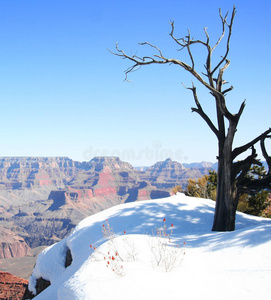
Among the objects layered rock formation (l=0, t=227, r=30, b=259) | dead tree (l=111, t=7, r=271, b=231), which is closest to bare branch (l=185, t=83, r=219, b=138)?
dead tree (l=111, t=7, r=271, b=231)

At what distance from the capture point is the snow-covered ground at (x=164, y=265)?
423cm

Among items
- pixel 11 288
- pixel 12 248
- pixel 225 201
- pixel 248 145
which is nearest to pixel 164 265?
pixel 225 201

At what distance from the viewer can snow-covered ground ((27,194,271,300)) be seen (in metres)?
4.23

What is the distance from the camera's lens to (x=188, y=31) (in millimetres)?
10938

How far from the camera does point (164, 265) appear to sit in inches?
218

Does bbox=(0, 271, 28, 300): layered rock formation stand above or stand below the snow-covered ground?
below

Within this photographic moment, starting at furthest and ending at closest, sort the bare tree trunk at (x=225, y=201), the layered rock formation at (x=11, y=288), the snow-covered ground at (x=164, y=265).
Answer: the layered rock formation at (x=11, y=288)
the bare tree trunk at (x=225, y=201)
the snow-covered ground at (x=164, y=265)

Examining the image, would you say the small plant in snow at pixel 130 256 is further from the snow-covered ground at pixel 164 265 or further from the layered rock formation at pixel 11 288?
the layered rock formation at pixel 11 288

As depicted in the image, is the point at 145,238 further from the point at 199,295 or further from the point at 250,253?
the point at 199,295

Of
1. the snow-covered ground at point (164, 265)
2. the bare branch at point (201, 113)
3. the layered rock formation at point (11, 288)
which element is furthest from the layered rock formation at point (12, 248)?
the bare branch at point (201, 113)

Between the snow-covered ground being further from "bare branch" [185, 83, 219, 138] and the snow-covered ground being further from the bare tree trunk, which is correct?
"bare branch" [185, 83, 219, 138]

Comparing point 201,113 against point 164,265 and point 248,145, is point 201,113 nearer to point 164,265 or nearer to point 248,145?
point 248,145

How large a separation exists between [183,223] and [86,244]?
4.05 m

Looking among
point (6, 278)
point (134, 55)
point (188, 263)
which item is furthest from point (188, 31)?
point (6, 278)
